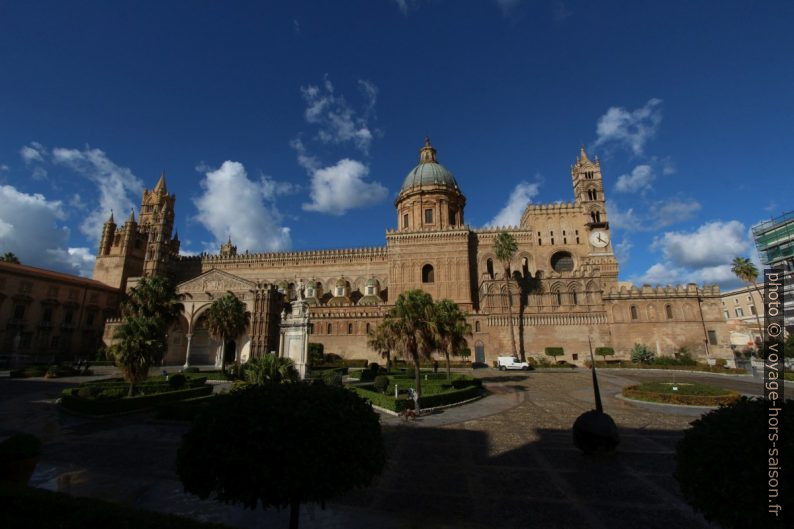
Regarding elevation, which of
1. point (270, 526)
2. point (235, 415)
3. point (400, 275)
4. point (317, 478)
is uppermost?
point (400, 275)

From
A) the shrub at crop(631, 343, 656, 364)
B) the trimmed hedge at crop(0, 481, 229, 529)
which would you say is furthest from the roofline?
the shrub at crop(631, 343, 656, 364)

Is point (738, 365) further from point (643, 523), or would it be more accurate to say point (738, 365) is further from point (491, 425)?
point (643, 523)

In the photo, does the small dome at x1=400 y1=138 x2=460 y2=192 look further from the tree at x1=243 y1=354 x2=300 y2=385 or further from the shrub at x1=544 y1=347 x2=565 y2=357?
the tree at x1=243 y1=354 x2=300 y2=385

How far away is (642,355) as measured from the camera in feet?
134

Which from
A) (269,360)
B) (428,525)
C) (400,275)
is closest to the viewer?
(428,525)

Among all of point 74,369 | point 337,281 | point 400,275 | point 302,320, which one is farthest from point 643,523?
point 337,281

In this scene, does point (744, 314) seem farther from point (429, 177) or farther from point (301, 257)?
point (301, 257)

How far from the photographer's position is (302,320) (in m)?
28.3

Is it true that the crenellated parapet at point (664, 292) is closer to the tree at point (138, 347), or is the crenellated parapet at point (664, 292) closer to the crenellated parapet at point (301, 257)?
the crenellated parapet at point (301, 257)

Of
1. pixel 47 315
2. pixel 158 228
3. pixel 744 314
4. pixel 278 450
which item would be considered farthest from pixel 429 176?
pixel 278 450

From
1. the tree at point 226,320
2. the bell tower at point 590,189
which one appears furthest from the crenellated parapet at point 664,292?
the tree at point 226,320

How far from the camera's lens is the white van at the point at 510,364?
127ft

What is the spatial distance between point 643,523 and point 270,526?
6640mm

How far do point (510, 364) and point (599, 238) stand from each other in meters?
24.9
